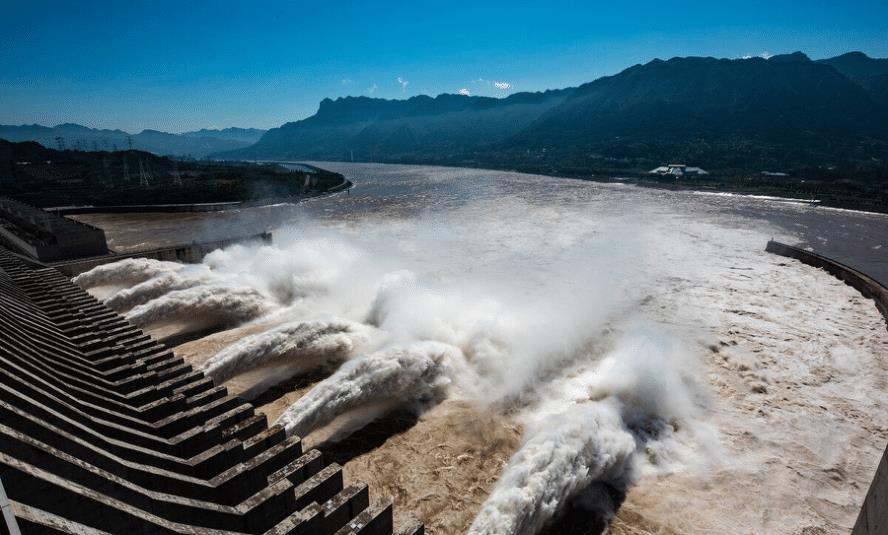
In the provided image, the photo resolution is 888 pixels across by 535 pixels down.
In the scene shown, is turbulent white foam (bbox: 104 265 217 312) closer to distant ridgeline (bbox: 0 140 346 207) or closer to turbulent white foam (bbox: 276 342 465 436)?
turbulent white foam (bbox: 276 342 465 436)

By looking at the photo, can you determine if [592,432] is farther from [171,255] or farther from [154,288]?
[171,255]

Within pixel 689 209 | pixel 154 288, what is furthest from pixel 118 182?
pixel 689 209

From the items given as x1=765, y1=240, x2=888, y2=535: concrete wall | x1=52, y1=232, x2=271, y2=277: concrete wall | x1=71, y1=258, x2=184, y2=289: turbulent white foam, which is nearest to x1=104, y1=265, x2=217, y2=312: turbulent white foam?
x1=71, y1=258, x2=184, y2=289: turbulent white foam

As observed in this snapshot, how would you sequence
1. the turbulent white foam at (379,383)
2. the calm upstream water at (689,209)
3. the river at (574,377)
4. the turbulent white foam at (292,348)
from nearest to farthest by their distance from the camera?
the river at (574,377) → the turbulent white foam at (379,383) → the turbulent white foam at (292,348) → the calm upstream water at (689,209)

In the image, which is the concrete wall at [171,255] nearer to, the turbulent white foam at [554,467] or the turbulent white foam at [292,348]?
the turbulent white foam at [292,348]

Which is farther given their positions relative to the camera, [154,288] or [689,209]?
A: [689,209]

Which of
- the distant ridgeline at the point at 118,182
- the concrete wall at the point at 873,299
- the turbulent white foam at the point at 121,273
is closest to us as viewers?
the concrete wall at the point at 873,299

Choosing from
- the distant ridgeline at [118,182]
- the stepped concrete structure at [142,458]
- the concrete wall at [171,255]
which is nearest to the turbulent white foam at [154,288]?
the concrete wall at [171,255]
